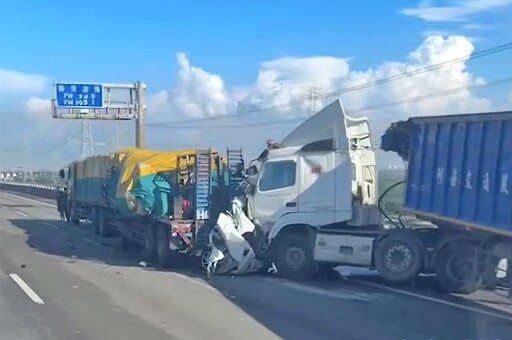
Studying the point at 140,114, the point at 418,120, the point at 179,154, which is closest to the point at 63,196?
the point at 140,114

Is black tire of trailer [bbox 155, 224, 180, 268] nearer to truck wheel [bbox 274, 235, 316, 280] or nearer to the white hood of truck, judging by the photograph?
truck wheel [bbox 274, 235, 316, 280]

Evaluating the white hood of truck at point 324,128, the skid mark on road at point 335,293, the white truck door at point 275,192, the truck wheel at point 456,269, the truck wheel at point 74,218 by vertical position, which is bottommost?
the truck wheel at point 74,218

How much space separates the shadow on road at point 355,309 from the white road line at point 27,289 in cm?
292

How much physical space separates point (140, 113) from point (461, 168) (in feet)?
116

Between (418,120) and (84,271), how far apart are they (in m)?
7.38

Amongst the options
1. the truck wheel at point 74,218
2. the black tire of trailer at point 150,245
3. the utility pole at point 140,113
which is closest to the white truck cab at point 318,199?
the black tire of trailer at point 150,245

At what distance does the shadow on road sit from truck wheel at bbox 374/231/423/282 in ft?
0.97

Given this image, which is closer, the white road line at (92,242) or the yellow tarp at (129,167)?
the yellow tarp at (129,167)

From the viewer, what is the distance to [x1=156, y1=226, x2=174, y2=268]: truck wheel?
17.8 meters

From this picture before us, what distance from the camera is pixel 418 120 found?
46.3 ft

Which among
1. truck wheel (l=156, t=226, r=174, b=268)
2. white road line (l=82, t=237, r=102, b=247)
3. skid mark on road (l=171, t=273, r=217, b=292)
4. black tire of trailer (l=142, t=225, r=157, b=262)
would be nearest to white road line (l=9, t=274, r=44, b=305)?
skid mark on road (l=171, t=273, r=217, b=292)

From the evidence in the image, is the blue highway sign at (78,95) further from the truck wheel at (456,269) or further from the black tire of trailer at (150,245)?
the truck wheel at (456,269)

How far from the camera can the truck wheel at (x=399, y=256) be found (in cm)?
1401

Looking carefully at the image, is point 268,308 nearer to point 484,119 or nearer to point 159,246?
point 484,119
